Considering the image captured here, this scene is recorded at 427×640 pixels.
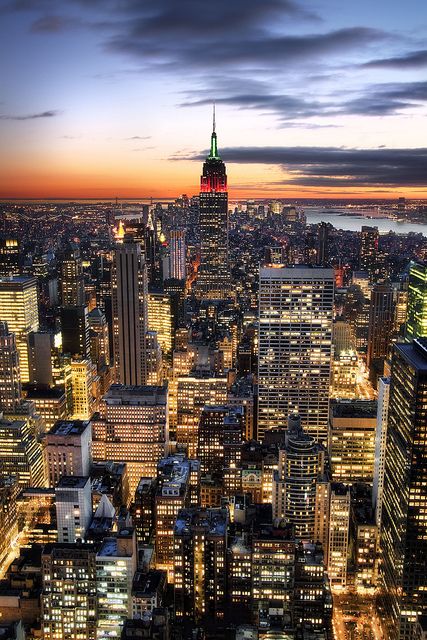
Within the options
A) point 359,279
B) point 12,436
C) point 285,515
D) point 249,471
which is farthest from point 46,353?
point 359,279

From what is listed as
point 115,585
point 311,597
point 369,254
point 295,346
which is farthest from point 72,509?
point 369,254

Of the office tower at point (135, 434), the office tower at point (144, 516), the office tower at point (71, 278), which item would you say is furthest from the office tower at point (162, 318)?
the office tower at point (144, 516)

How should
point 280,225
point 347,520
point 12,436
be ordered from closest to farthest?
point 347,520 → point 12,436 → point 280,225

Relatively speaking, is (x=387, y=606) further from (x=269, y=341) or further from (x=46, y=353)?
(x=46, y=353)

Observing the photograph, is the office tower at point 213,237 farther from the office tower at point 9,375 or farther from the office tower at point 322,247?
the office tower at point 9,375

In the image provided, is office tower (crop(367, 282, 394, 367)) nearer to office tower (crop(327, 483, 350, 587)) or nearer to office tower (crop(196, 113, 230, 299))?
office tower (crop(196, 113, 230, 299))
